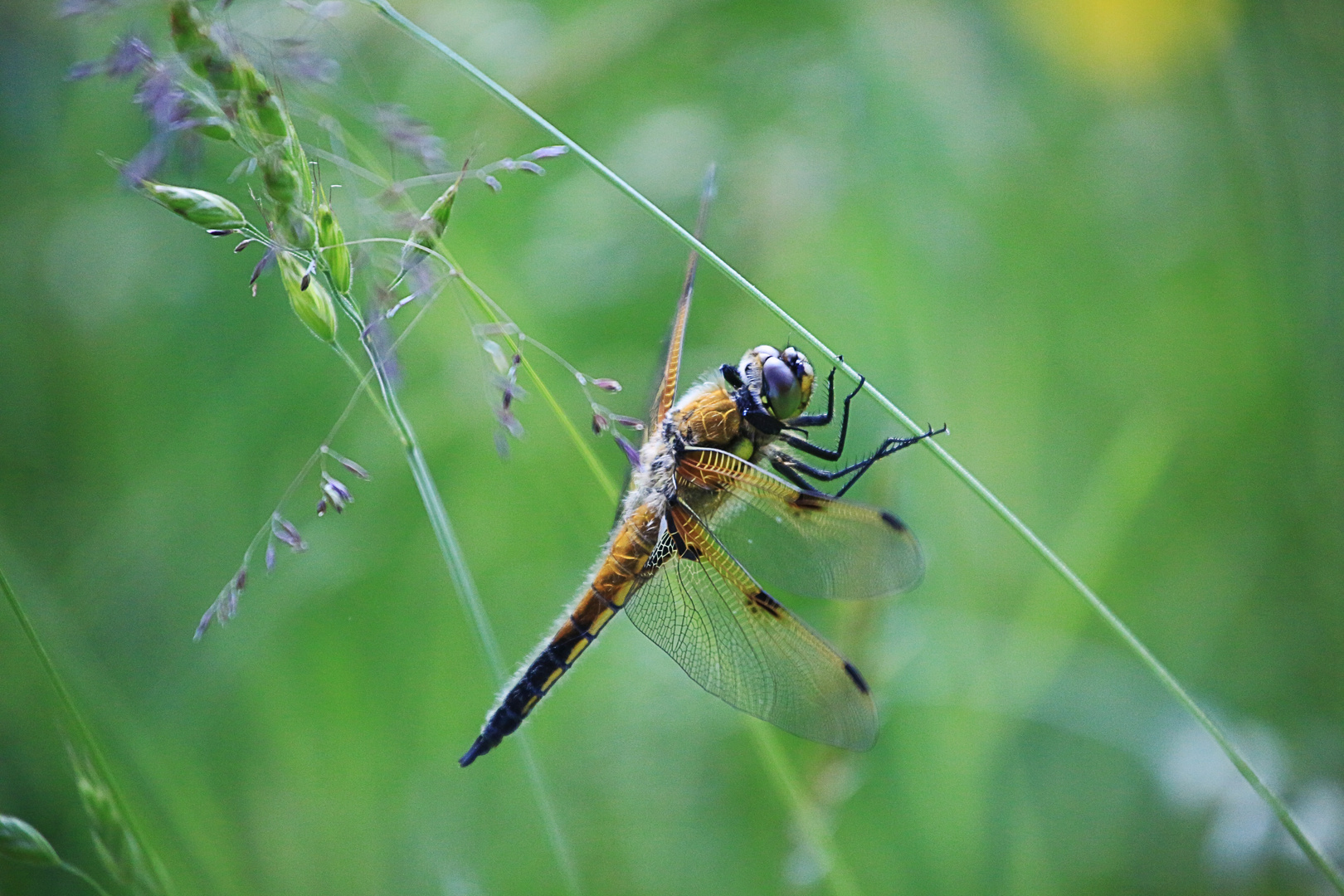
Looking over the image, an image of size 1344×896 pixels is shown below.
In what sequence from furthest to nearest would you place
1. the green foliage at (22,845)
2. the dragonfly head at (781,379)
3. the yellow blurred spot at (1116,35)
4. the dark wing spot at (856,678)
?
the yellow blurred spot at (1116,35) → the dragonfly head at (781,379) → the dark wing spot at (856,678) → the green foliage at (22,845)

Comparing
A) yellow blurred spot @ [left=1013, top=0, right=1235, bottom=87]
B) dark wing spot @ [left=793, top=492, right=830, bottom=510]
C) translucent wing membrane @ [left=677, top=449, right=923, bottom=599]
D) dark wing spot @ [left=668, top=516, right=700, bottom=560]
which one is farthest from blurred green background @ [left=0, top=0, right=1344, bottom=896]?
dark wing spot @ [left=668, top=516, right=700, bottom=560]

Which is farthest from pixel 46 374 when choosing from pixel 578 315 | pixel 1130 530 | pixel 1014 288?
pixel 1130 530

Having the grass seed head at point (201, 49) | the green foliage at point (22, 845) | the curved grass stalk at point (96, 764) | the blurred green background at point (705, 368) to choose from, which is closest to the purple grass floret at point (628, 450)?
the blurred green background at point (705, 368)

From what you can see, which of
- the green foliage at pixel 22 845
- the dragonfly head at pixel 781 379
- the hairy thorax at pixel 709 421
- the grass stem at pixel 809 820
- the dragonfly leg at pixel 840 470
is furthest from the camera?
the hairy thorax at pixel 709 421

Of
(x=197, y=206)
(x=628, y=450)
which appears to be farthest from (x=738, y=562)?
(x=197, y=206)

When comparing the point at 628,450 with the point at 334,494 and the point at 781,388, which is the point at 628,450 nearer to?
the point at 781,388

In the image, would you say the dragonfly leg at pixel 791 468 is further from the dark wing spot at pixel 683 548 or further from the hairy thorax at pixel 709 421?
the dark wing spot at pixel 683 548

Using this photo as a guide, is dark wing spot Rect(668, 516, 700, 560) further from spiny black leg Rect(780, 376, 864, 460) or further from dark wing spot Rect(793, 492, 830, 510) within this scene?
spiny black leg Rect(780, 376, 864, 460)

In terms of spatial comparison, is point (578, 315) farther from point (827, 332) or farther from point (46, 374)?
point (46, 374)
